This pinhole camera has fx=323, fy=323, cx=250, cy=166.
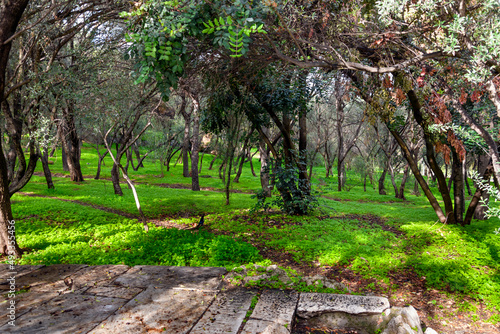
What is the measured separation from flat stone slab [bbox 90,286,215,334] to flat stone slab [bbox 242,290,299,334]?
0.71 metres

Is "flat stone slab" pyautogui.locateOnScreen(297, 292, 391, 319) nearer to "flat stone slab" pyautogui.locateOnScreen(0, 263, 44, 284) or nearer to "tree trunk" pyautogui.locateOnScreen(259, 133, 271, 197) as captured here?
"flat stone slab" pyautogui.locateOnScreen(0, 263, 44, 284)

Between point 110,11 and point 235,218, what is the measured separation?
21.8ft

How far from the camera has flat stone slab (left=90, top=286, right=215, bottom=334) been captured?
380 cm

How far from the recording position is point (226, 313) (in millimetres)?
4195

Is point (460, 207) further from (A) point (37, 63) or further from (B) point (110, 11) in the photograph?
(A) point (37, 63)

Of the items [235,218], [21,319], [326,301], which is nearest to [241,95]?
[235,218]

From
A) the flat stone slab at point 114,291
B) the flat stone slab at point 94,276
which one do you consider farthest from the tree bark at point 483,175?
the flat stone slab at point 94,276

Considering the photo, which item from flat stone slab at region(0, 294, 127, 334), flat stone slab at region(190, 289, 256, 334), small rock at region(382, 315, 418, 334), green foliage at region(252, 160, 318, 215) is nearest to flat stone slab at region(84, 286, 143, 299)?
flat stone slab at region(0, 294, 127, 334)

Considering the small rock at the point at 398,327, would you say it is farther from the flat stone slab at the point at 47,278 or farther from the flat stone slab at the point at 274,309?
the flat stone slab at the point at 47,278

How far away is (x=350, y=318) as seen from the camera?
4152 mm

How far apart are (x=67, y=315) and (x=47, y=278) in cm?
159

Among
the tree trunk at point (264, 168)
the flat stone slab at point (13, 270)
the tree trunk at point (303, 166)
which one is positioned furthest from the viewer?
the tree trunk at point (264, 168)

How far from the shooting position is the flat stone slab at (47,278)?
4.97 meters

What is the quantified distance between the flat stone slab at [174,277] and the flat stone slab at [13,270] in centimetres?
177
